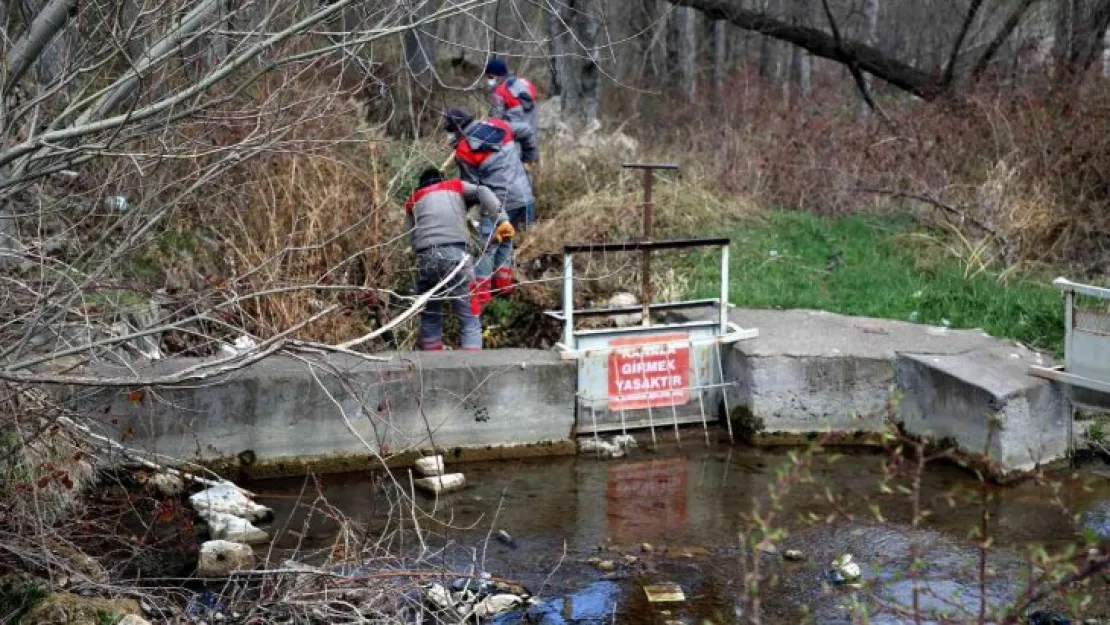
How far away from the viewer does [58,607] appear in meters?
6.12

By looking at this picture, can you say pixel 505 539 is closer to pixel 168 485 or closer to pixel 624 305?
pixel 168 485

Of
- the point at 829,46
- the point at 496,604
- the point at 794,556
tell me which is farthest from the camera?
the point at 829,46

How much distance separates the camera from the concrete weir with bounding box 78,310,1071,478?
30.8 feet

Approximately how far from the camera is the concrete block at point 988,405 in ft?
30.7

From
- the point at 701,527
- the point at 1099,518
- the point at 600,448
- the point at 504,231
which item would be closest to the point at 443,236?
the point at 504,231

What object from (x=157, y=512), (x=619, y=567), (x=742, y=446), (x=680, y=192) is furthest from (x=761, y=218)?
(x=157, y=512)

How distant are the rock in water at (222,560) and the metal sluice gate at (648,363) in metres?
3.24

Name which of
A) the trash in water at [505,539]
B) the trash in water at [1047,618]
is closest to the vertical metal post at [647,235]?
the trash in water at [505,539]

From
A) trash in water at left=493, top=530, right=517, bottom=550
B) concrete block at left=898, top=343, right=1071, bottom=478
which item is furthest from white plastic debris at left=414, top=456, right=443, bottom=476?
concrete block at left=898, top=343, right=1071, bottom=478

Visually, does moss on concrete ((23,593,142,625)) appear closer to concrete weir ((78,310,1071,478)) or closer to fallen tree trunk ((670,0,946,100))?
concrete weir ((78,310,1071,478))

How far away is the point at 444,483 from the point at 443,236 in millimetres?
2085

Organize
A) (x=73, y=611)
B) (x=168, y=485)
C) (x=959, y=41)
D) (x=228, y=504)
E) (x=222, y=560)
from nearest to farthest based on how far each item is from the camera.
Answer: (x=73, y=611), (x=222, y=560), (x=228, y=504), (x=168, y=485), (x=959, y=41)

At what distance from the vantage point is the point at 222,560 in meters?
7.75

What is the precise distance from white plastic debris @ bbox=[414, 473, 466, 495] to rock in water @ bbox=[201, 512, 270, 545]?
1263mm
